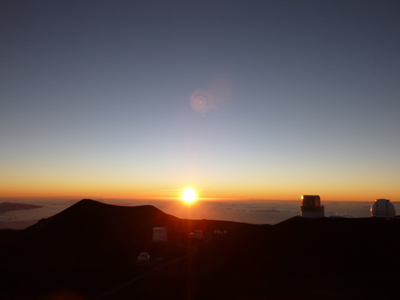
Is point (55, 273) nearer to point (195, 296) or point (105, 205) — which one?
point (195, 296)

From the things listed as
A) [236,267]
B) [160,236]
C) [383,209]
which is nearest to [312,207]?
[383,209]

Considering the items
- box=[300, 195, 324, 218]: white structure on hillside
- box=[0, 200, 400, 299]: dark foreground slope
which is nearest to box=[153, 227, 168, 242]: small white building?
box=[0, 200, 400, 299]: dark foreground slope

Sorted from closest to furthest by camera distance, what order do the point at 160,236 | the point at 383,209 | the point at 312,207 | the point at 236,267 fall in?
the point at 236,267
the point at 383,209
the point at 312,207
the point at 160,236

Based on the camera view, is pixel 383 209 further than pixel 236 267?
Yes

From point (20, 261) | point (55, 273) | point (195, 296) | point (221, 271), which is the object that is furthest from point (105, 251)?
point (195, 296)

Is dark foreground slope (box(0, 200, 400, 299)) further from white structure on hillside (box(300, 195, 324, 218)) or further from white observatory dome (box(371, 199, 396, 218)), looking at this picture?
white observatory dome (box(371, 199, 396, 218))

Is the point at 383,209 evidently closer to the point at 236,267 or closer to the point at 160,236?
the point at 236,267
